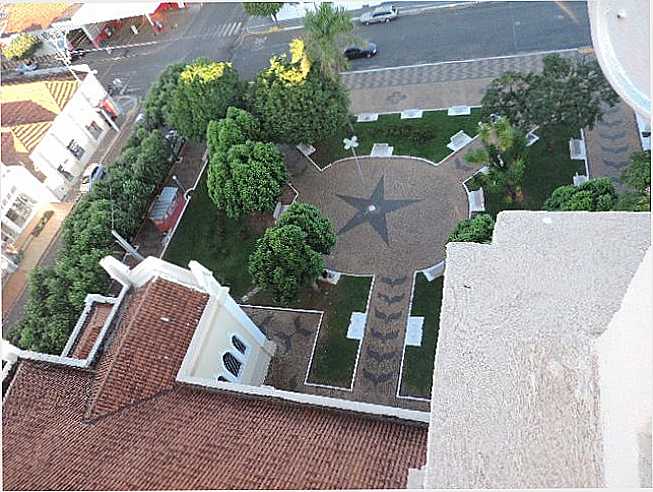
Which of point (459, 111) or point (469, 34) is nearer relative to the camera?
point (459, 111)

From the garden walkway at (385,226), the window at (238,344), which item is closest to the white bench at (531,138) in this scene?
the garden walkway at (385,226)

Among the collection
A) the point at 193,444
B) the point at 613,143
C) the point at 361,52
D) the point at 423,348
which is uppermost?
the point at 361,52

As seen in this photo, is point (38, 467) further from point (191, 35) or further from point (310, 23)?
point (191, 35)

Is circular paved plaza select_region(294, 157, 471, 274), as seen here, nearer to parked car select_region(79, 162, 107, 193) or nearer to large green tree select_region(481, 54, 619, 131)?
large green tree select_region(481, 54, 619, 131)

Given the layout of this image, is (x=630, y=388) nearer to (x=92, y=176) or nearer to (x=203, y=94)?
(x=203, y=94)

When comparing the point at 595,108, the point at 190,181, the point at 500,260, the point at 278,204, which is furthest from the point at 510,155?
the point at 190,181

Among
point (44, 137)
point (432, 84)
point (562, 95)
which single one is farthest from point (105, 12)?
point (562, 95)

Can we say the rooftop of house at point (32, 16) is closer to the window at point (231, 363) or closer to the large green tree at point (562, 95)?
the large green tree at point (562, 95)
